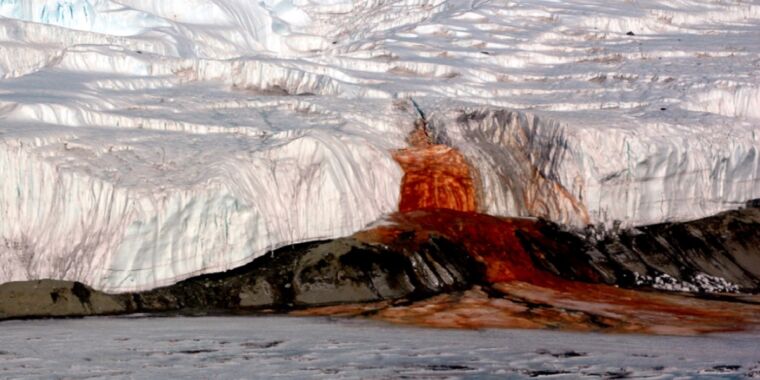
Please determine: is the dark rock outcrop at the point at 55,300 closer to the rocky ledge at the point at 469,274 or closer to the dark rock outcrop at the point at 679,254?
the rocky ledge at the point at 469,274

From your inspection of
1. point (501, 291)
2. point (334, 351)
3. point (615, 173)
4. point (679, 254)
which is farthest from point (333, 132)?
point (334, 351)

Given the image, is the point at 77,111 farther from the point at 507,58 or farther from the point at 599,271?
the point at 507,58

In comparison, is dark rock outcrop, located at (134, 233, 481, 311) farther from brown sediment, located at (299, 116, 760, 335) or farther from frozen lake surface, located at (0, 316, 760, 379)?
frozen lake surface, located at (0, 316, 760, 379)

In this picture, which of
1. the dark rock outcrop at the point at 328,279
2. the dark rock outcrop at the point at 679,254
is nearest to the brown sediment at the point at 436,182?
the dark rock outcrop at the point at 679,254

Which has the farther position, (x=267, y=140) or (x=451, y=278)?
(x=267, y=140)

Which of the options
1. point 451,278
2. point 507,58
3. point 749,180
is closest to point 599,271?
point 451,278

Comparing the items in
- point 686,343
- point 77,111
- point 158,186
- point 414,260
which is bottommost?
point 686,343

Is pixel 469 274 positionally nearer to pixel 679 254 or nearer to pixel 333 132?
pixel 333 132
